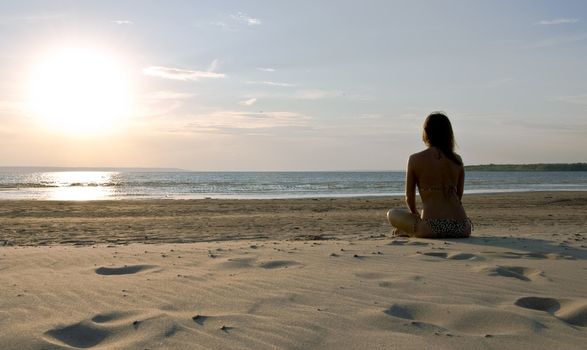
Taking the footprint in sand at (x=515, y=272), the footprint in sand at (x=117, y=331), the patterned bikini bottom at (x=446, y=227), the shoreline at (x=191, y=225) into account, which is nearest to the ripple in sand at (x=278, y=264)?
the footprint in sand at (x=515, y=272)

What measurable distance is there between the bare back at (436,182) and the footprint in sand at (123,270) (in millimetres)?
3578

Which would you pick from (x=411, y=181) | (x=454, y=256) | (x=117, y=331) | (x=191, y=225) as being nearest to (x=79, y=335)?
(x=117, y=331)

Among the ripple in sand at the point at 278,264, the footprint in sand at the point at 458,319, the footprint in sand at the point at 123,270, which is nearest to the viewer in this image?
the footprint in sand at the point at 458,319

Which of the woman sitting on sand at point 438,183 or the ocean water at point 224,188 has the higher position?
the woman sitting on sand at point 438,183

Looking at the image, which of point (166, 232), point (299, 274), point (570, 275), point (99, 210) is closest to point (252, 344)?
point (299, 274)

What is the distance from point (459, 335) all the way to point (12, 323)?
2556 millimetres

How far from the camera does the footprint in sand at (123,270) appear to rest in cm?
493

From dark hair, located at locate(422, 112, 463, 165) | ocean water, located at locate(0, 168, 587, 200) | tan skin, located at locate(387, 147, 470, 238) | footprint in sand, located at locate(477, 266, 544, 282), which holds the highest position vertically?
dark hair, located at locate(422, 112, 463, 165)

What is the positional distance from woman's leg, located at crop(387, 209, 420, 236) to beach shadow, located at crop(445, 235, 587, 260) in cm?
59

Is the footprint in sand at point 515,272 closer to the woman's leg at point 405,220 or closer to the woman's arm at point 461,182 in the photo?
the woman's arm at point 461,182

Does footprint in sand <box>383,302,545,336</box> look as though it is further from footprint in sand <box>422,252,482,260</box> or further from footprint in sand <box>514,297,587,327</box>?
footprint in sand <box>422,252,482,260</box>

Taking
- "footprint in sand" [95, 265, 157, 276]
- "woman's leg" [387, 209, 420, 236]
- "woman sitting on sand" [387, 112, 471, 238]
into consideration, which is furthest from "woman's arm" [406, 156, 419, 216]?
"footprint in sand" [95, 265, 157, 276]

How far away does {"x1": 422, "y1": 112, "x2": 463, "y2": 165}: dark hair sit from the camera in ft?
22.1

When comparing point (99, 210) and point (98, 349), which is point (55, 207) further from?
point (98, 349)
